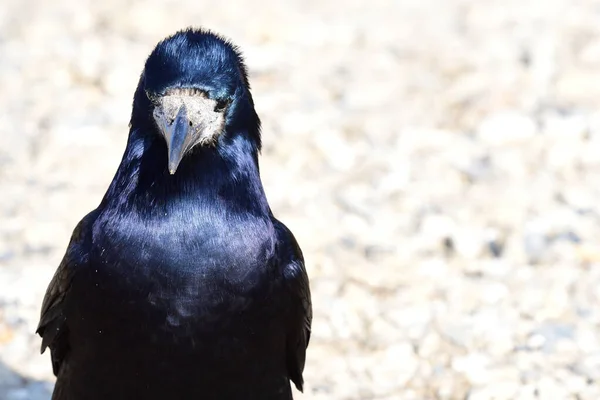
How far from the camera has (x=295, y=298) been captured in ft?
12.8

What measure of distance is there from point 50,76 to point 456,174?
2.72m

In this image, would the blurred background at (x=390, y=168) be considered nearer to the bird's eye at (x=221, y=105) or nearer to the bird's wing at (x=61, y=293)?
the bird's wing at (x=61, y=293)

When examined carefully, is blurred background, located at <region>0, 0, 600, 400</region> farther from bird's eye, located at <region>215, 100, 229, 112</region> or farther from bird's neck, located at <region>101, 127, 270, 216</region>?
bird's eye, located at <region>215, 100, 229, 112</region>

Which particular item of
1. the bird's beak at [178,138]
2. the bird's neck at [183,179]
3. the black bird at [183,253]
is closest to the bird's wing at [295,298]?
the black bird at [183,253]

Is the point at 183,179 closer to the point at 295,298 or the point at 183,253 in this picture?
the point at 183,253

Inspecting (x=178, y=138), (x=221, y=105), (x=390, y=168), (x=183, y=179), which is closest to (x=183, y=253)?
(x=183, y=179)

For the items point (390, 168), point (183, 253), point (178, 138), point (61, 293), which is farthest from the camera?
point (390, 168)

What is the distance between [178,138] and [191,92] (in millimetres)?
191

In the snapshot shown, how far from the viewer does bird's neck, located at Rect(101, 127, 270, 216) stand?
361cm

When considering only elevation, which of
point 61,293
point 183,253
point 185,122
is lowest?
point 183,253

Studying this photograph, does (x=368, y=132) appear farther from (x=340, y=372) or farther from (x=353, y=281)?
(x=340, y=372)

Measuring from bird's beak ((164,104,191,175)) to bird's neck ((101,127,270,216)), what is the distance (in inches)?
5.6

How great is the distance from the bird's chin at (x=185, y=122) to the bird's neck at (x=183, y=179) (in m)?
0.06

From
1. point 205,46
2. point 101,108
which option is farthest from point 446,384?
point 101,108
